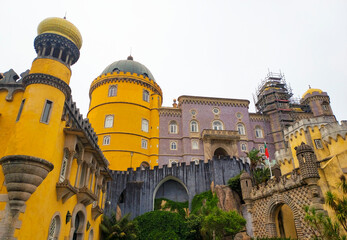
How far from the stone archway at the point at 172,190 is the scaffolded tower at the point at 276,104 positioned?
56.6ft

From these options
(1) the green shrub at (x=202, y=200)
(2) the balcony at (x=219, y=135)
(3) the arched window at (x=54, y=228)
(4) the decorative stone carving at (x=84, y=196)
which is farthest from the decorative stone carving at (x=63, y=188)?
(2) the balcony at (x=219, y=135)

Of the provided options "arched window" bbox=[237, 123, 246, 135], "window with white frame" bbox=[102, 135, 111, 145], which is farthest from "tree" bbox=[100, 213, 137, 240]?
"arched window" bbox=[237, 123, 246, 135]

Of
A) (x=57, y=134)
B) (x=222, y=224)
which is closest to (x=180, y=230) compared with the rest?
(x=222, y=224)

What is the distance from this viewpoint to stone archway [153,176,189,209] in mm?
27625

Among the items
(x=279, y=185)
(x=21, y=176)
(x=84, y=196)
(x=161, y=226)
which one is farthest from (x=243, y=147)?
(x=21, y=176)

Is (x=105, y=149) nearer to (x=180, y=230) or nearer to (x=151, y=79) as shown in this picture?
(x=151, y=79)

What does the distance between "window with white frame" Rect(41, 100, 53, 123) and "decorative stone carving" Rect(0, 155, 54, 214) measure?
1.90 m

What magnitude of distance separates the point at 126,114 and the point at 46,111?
23.7m

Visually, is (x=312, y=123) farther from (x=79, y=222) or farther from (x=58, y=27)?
(x=58, y=27)

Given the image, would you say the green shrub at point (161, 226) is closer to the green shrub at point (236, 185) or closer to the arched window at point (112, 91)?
the green shrub at point (236, 185)

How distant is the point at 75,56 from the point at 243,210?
58.4 feet

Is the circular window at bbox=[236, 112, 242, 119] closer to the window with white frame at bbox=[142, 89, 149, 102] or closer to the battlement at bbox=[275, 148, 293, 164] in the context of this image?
the battlement at bbox=[275, 148, 293, 164]

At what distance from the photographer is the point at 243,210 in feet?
72.8

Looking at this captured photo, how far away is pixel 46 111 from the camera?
37.2ft
